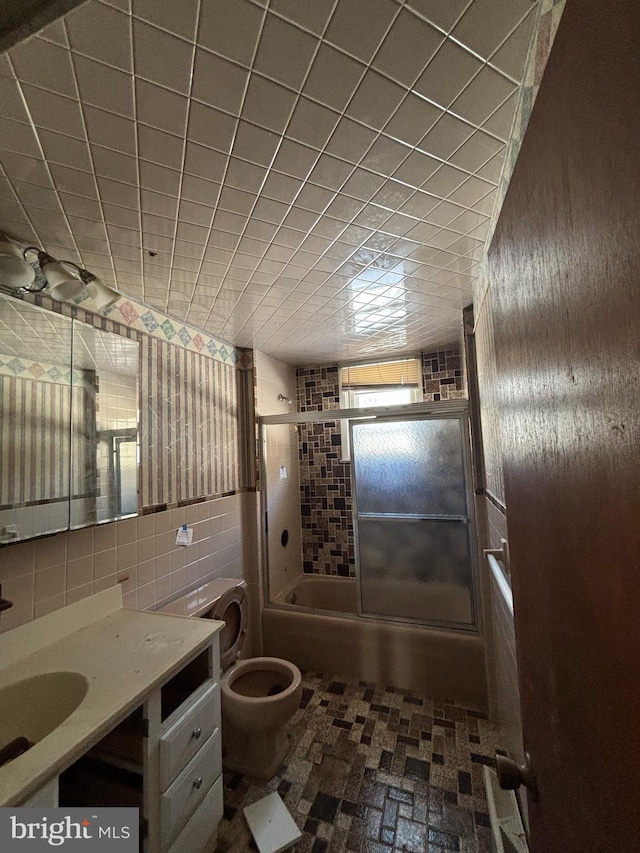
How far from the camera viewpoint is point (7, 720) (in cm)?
96

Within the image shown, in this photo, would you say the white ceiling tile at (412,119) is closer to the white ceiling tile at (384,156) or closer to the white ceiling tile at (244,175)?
the white ceiling tile at (384,156)

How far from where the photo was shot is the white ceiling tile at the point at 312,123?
745 millimetres

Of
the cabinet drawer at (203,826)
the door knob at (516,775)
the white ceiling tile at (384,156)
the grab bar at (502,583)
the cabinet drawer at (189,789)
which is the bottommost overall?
the cabinet drawer at (203,826)

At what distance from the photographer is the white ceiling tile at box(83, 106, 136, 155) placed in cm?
74

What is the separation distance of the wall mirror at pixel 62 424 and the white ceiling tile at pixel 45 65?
Answer: 74cm

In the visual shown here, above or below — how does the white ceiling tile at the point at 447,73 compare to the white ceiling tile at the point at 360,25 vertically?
above

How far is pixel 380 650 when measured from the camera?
2.09m

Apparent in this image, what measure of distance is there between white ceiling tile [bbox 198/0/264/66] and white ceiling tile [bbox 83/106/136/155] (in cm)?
27

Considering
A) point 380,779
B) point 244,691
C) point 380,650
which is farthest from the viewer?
point 380,650

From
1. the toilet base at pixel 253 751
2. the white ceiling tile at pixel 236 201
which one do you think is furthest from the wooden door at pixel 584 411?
the toilet base at pixel 253 751

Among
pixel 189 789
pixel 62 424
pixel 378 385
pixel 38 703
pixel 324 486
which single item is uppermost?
pixel 378 385

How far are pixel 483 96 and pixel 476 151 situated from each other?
0.15 metres

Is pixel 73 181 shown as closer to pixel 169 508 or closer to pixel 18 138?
pixel 18 138

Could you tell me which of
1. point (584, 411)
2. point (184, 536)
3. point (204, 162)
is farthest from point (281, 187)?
point (184, 536)
